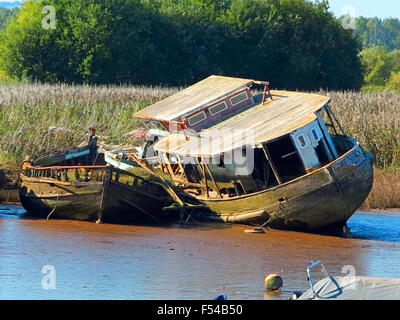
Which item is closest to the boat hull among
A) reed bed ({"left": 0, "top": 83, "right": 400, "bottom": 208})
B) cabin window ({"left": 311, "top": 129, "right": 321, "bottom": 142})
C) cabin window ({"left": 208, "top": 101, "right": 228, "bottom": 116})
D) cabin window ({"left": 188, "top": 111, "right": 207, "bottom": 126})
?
cabin window ({"left": 188, "top": 111, "right": 207, "bottom": 126})

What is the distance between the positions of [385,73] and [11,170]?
6279 centimetres

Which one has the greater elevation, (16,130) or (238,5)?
(238,5)

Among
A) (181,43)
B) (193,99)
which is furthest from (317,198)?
(181,43)

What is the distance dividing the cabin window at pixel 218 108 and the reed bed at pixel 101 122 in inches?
197

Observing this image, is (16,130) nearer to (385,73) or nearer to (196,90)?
(196,90)

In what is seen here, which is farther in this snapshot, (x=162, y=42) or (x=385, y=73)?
(x=385, y=73)

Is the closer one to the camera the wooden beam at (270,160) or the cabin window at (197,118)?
the wooden beam at (270,160)

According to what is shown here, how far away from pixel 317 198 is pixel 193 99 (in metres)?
5.53

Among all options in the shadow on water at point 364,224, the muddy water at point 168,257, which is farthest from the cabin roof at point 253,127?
the muddy water at point 168,257

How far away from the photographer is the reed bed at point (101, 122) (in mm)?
28016

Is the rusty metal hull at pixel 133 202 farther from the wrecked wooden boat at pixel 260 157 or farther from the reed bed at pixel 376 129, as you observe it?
the reed bed at pixel 376 129

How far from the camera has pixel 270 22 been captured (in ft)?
203

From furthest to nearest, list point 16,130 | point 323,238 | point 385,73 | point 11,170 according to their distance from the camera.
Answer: point 385,73 → point 16,130 → point 11,170 → point 323,238

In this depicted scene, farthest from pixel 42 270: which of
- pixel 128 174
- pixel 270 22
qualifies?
pixel 270 22
